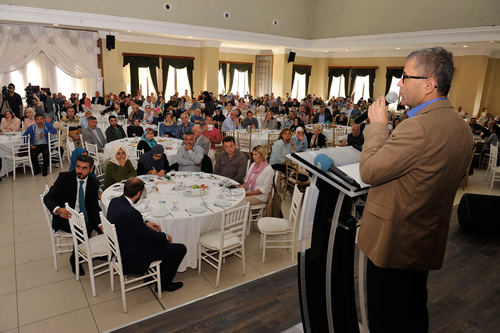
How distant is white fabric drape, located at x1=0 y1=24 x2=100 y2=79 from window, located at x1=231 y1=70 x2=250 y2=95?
856 cm

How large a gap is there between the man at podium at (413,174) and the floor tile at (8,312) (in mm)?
3248

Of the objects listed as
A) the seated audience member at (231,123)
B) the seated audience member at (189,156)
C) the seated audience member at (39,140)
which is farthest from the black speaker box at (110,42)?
the seated audience member at (189,156)

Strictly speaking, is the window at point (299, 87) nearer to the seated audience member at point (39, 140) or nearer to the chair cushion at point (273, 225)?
the seated audience member at point (39, 140)

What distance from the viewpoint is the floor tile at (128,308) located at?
321 cm

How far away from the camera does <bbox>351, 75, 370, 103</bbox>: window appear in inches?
784

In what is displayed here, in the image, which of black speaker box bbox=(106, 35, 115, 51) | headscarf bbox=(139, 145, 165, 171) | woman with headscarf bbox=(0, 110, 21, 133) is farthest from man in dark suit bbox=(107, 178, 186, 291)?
black speaker box bbox=(106, 35, 115, 51)

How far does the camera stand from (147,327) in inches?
104

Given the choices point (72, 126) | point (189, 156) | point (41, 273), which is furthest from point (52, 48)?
point (41, 273)

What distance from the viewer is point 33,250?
14.5 feet

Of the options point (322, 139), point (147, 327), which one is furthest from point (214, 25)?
point (147, 327)

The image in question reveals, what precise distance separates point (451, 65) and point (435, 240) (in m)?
0.71

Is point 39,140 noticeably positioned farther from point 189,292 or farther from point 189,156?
point 189,292

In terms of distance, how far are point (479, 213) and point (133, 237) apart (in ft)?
14.2

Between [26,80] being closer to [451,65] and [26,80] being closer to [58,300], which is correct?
[58,300]
